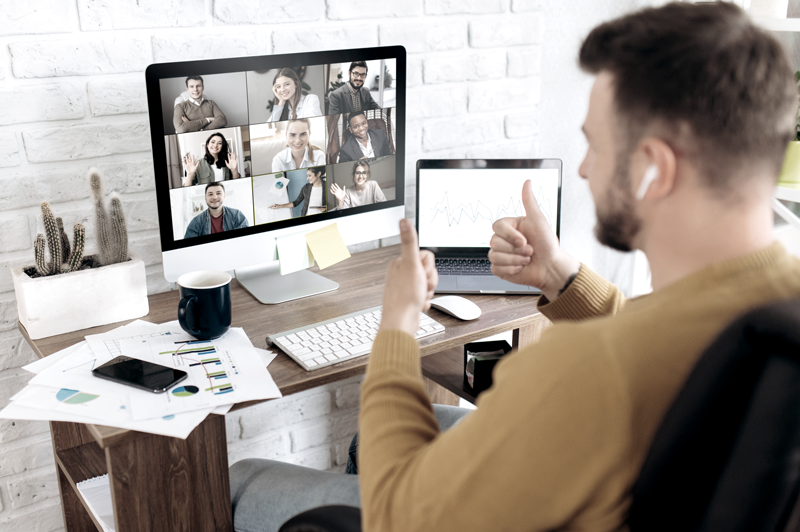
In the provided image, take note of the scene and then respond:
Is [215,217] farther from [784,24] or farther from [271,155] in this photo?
[784,24]

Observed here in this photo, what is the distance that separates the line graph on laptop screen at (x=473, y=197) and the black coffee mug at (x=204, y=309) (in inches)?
22.7

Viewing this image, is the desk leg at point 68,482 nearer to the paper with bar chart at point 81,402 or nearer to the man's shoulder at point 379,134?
the paper with bar chart at point 81,402

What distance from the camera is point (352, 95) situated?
4.61 ft

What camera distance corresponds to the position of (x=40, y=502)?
5.16ft

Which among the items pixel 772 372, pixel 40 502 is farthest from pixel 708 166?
pixel 40 502

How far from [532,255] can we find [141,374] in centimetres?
66

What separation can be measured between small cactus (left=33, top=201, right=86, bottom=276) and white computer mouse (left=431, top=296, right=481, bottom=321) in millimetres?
665

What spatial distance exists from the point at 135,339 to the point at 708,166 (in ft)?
3.17

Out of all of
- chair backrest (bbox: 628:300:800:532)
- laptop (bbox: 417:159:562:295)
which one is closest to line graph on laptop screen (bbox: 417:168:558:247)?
laptop (bbox: 417:159:562:295)

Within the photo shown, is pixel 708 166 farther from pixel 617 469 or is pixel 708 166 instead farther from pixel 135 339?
pixel 135 339

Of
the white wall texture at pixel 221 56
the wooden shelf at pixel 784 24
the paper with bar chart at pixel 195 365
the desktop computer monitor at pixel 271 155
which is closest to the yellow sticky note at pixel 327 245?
the desktop computer monitor at pixel 271 155

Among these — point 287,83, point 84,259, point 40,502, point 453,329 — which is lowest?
point 40,502

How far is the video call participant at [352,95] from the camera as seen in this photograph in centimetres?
138

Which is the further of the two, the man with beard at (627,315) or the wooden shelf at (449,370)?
the wooden shelf at (449,370)
